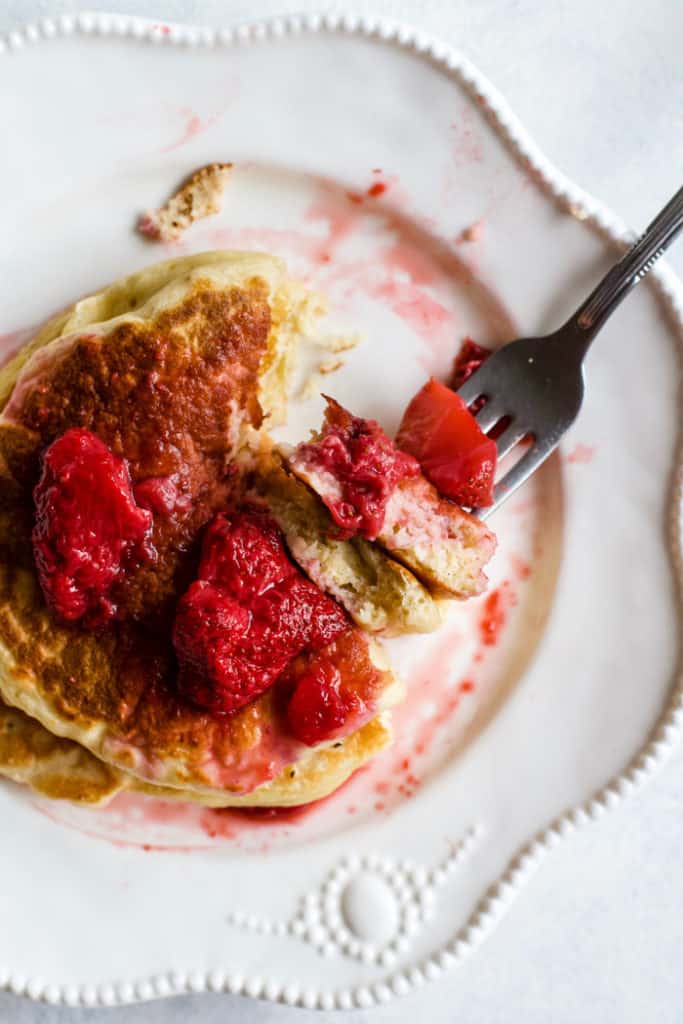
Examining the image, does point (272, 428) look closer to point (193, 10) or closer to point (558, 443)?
point (558, 443)

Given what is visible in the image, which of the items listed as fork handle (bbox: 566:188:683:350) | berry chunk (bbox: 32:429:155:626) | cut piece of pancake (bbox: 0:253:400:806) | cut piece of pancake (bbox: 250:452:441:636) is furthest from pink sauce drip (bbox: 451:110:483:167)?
berry chunk (bbox: 32:429:155:626)

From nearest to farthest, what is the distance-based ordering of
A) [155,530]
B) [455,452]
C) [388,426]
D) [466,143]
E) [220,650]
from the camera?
[220,650]
[155,530]
[455,452]
[466,143]
[388,426]

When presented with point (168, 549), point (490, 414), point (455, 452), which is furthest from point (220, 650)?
point (490, 414)

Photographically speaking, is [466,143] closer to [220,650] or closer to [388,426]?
[388,426]

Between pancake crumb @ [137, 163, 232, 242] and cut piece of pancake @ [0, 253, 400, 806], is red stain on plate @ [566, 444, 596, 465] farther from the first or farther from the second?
pancake crumb @ [137, 163, 232, 242]

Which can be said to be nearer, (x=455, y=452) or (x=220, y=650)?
(x=220, y=650)

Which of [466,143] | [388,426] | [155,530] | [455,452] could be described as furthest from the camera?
[388,426]

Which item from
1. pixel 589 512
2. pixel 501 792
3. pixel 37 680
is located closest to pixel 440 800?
pixel 501 792
